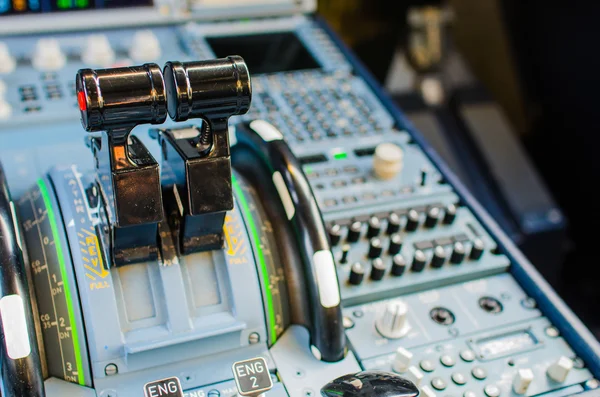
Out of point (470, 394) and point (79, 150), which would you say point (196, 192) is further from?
point (470, 394)

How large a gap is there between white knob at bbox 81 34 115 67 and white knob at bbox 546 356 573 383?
119 centimetres

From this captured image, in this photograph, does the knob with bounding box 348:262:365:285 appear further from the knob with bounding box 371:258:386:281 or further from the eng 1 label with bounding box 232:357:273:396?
the eng 1 label with bounding box 232:357:273:396

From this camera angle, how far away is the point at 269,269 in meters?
1.22

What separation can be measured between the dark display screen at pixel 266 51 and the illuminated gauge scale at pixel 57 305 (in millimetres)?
820

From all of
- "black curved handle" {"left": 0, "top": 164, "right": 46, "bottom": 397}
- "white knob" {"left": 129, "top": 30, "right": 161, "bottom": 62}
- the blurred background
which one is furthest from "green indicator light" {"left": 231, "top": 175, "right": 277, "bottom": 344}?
the blurred background

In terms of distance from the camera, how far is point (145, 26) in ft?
6.07

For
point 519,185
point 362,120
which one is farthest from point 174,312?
point 519,185

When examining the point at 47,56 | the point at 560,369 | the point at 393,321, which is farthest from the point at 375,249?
the point at 47,56

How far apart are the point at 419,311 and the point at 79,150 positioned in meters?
0.74

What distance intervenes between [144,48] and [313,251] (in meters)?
0.81

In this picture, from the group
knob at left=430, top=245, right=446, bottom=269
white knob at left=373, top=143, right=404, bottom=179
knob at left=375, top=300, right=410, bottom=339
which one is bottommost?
knob at left=375, top=300, right=410, bottom=339

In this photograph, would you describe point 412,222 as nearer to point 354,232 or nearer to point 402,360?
point 354,232

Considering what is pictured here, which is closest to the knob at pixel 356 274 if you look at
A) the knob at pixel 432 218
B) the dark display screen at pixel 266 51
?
the knob at pixel 432 218

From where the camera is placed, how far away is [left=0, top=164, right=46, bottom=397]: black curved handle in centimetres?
97
